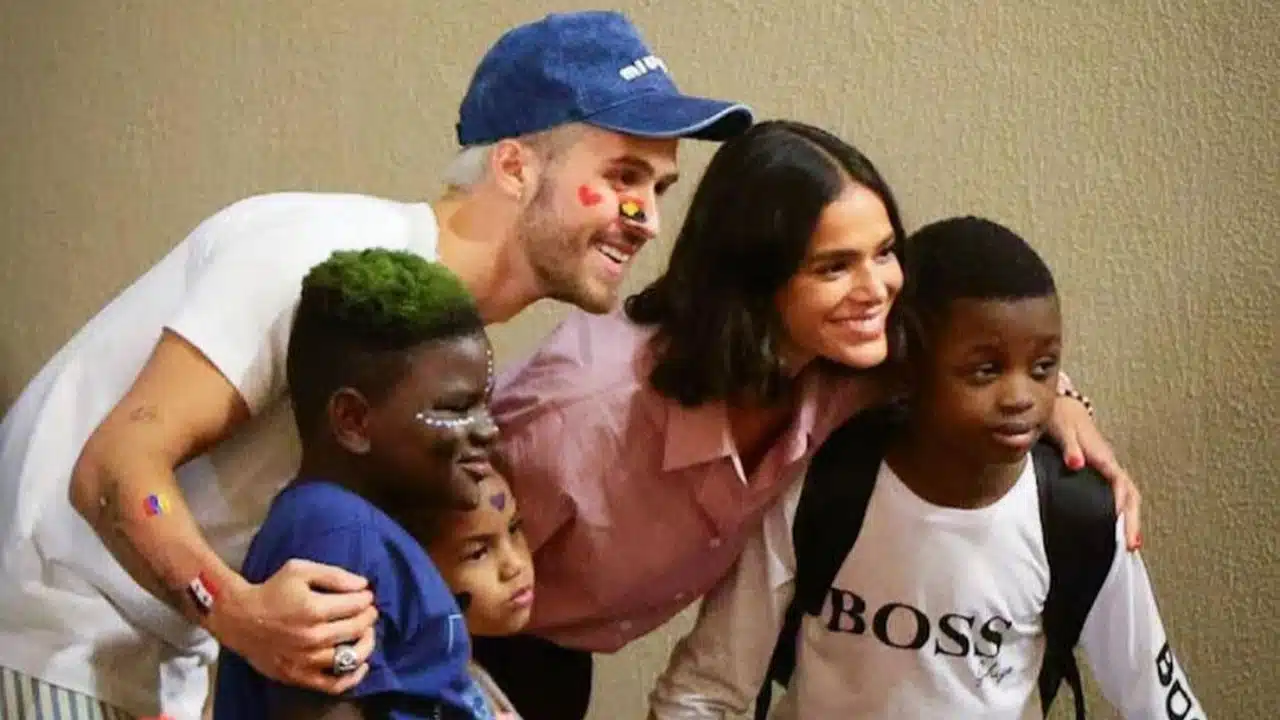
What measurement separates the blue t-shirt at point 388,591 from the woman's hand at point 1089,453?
0.58m

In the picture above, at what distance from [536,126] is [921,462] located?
41cm

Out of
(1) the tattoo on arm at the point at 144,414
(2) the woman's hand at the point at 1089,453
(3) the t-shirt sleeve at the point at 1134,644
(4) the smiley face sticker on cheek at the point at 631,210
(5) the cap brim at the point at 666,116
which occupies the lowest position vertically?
(3) the t-shirt sleeve at the point at 1134,644

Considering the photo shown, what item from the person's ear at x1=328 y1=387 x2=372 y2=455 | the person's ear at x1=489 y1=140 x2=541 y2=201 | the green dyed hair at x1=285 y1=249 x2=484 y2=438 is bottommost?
the person's ear at x1=328 y1=387 x2=372 y2=455

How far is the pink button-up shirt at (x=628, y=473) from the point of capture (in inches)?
44.9

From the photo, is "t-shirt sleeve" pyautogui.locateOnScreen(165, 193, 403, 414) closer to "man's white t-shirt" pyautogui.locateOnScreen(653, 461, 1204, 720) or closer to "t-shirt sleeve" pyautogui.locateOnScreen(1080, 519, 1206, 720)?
"man's white t-shirt" pyautogui.locateOnScreen(653, 461, 1204, 720)

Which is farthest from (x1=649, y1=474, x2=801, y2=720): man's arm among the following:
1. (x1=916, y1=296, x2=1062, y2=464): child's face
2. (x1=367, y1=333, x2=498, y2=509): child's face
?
(x1=367, y1=333, x2=498, y2=509): child's face

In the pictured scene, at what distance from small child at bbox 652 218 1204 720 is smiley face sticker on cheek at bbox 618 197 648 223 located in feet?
0.71

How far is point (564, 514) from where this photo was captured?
3.77 feet

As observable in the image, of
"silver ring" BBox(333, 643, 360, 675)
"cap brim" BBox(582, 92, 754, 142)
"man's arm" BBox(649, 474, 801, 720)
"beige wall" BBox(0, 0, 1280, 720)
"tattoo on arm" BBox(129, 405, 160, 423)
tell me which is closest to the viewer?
"silver ring" BBox(333, 643, 360, 675)

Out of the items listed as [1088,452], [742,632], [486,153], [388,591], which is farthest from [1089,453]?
[388,591]

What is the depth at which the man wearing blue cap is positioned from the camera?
2.87 ft

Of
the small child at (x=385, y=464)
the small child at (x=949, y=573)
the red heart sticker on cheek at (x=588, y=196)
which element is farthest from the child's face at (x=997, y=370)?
the small child at (x=385, y=464)

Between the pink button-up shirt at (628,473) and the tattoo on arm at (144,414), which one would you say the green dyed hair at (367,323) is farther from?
the pink button-up shirt at (628,473)

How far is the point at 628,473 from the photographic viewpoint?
1.15 metres
